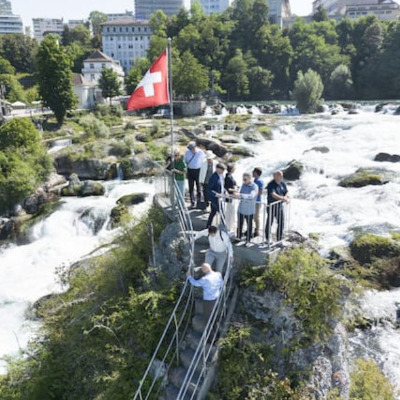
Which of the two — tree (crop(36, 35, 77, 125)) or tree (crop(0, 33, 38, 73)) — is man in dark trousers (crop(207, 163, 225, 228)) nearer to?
tree (crop(36, 35, 77, 125))

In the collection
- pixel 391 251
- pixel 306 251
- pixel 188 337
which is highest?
pixel 306 251

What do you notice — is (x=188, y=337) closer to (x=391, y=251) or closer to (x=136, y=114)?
(x=391, y=251)

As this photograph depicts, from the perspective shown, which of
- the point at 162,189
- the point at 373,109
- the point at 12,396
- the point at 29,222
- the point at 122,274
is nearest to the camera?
the point at 12,396

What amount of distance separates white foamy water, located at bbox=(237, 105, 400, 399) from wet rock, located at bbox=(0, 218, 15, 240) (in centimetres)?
1560

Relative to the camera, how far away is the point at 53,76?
49.1 metres

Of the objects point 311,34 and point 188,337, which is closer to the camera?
point 188,337

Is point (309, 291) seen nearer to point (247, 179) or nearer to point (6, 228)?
point (247, 179)

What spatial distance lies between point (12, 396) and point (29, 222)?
16765 millimetres

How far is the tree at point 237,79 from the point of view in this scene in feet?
284

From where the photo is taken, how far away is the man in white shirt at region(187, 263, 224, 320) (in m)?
7.94

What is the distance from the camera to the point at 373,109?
56125 millimetres

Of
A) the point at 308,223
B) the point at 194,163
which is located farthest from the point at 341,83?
the point at 194,163

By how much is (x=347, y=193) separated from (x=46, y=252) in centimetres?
1681

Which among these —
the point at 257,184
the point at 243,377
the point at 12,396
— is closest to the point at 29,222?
the point at 12,396
